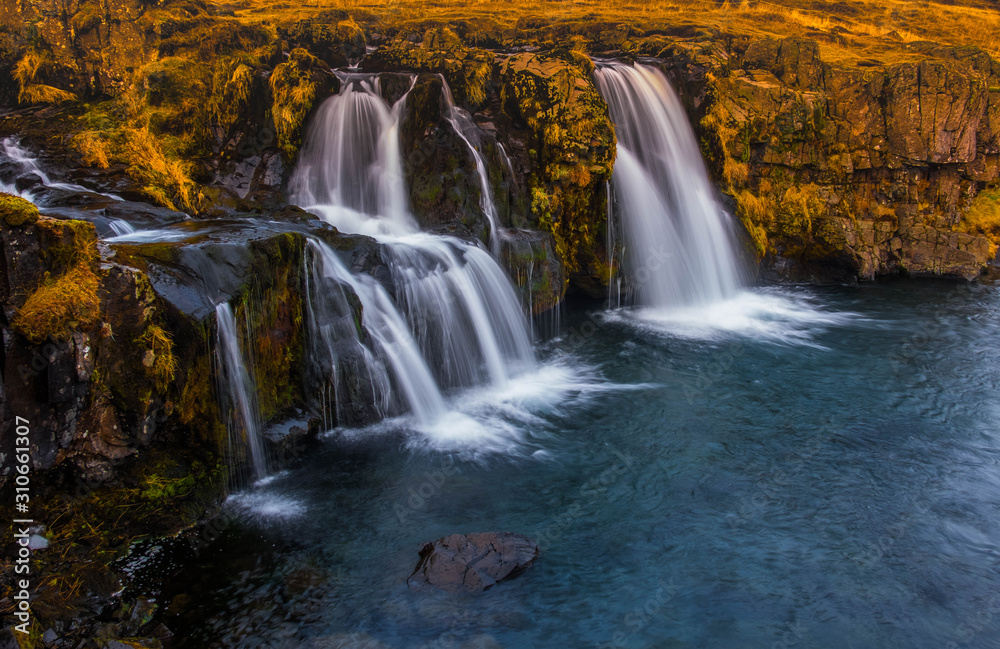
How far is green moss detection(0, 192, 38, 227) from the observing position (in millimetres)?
Result: 5727

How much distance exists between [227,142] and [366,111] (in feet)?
11.1

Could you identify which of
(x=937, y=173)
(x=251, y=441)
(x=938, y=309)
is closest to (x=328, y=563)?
(x=251, y=441)

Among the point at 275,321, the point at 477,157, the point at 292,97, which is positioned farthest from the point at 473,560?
the point at 292,97

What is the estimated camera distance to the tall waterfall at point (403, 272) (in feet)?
32.7

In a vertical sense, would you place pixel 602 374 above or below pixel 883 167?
below

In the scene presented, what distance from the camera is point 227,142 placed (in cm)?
1447

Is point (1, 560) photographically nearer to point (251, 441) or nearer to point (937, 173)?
point (251, 441)

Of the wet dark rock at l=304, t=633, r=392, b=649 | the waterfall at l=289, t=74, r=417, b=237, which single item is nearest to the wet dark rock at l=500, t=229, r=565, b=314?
the waterfall at l=289, t=74, r=417, b=237

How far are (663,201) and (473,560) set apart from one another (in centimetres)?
1184

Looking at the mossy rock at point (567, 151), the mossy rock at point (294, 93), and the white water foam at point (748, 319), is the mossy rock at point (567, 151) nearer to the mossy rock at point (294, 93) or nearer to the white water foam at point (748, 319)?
the white water foam at point (748, 319)

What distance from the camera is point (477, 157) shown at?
13.7 metres

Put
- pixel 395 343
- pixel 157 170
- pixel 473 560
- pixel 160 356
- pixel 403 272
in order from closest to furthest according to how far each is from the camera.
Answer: pixel 473 560
pixel 160 356
pixel 395 343
pixel 403 272
pixel 157 170

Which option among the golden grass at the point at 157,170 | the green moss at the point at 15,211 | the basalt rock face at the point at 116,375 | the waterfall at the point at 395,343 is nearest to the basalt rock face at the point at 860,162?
the waterfall at the point at 395,343

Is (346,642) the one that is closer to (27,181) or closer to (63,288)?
(63,288)
